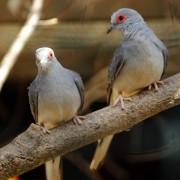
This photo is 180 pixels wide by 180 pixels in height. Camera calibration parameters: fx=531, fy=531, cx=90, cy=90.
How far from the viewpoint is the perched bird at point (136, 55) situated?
1862 millimetres

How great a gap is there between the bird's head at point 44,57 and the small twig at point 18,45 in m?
0.55

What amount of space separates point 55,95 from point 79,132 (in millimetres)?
152

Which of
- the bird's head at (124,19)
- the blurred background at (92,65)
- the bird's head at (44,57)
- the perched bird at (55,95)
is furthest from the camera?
the blurred background at (92,65)

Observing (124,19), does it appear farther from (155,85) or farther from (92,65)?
(92,65)

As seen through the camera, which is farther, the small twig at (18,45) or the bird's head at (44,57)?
the small twig at (18,45)

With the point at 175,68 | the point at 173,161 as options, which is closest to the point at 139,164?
the point at 173,161

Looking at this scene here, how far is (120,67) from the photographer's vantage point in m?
1.94

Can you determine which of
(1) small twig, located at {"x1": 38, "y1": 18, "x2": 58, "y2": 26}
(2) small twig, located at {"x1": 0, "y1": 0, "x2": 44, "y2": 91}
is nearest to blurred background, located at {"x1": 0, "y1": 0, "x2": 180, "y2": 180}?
(1) small twig, located at {"x1": 38, "y1": 18, "x2": 58, "y2": 26}

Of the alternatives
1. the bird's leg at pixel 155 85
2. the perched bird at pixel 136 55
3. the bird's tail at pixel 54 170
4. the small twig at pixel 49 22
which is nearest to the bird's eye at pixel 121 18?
the perched bird at pixel 136 55

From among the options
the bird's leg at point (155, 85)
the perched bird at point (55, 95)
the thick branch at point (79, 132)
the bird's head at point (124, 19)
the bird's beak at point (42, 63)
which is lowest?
the thick branch at point (79, 132)

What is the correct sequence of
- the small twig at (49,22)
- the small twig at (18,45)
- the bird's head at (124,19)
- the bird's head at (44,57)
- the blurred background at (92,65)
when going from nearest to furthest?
the bird's head at (44,57) < the bird's head at (124,19) < the small twig at (18,45) < the small twig at (49,22) < the blurred background at (92,65)

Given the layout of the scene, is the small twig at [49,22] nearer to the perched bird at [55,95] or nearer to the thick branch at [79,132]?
the perched bird at [55,95]

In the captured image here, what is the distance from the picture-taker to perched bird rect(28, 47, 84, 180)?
178 centimetres

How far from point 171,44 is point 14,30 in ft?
2.68
